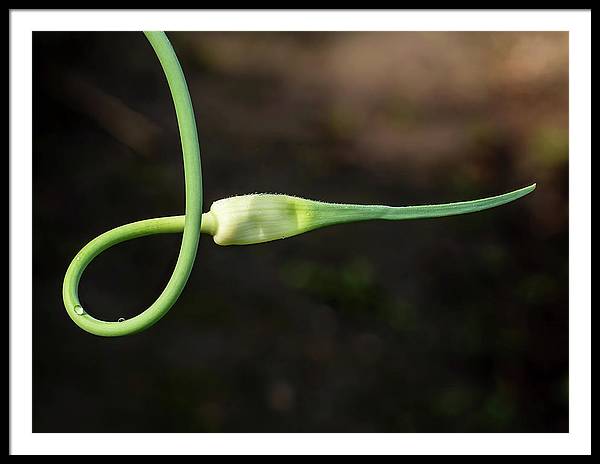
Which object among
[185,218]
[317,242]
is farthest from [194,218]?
[317,242]

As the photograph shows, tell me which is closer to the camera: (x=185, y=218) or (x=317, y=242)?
(x=185, y=218)

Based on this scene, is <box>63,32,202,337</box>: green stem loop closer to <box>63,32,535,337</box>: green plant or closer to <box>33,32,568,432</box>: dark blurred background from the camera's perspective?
<box>63,32,535,337</box>: green plant

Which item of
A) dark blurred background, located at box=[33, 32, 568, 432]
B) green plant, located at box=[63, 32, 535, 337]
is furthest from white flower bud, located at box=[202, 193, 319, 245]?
dark blurred background, located at box=[33, 32, 568, 432]

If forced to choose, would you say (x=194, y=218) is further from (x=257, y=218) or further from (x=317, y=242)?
(x=317, y=242)

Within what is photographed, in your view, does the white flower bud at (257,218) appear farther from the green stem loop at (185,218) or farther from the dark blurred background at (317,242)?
the dark blurred background at (317,242)

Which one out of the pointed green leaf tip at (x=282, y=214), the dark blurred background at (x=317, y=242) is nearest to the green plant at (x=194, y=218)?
the pointed green leaf tip at (x=282, y=214)

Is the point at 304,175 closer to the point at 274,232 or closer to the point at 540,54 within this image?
the point at 540,54
